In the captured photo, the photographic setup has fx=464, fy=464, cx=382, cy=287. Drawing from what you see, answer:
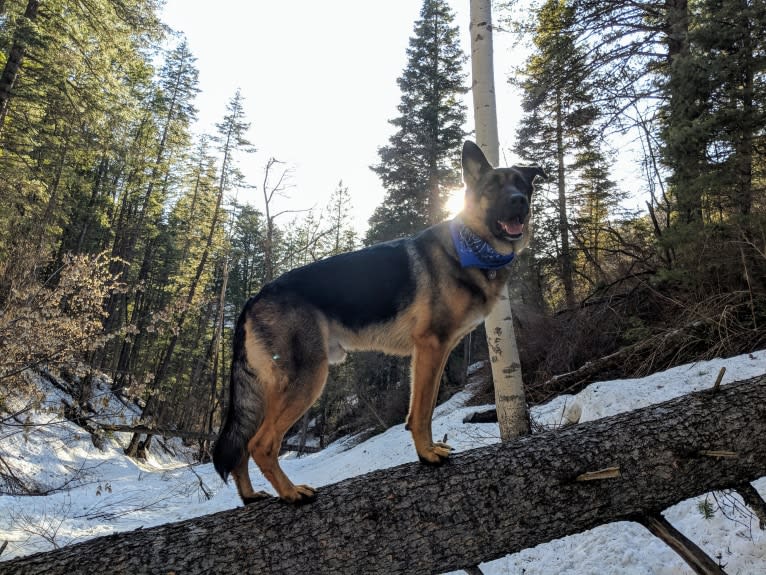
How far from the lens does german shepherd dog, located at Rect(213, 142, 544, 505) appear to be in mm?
3137

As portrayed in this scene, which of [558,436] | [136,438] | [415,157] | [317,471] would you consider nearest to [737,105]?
[558,436]

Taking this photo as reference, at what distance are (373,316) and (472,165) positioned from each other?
1.64 meters

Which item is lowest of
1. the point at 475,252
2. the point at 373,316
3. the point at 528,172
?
the point at 373,316

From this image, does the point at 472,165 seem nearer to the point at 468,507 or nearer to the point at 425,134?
the point at 468,507

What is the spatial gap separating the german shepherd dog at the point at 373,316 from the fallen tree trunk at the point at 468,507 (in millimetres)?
277

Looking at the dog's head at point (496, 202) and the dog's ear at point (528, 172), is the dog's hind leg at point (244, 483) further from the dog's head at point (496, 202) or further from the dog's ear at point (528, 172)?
the dog's ear at point (528, 172)

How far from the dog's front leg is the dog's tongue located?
3.73 ft

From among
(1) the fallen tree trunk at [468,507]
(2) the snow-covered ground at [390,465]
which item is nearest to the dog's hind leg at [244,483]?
(1) the fallen tree trunk at [468,507]

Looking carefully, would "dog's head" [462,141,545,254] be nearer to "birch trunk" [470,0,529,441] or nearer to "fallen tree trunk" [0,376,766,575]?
"fallen tree trunk" [0,376,766,575]

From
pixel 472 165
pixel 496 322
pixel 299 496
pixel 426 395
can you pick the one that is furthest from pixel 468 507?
pixel 496 322

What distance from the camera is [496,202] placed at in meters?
3.89

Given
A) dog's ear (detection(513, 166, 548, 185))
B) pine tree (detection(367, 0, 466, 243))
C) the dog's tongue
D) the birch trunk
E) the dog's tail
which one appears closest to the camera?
the dog's tail

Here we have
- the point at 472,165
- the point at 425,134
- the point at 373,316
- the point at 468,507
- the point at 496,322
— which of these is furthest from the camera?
the point at 425,134

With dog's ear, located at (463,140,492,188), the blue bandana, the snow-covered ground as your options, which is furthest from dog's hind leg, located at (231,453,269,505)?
the snow-covered ground
